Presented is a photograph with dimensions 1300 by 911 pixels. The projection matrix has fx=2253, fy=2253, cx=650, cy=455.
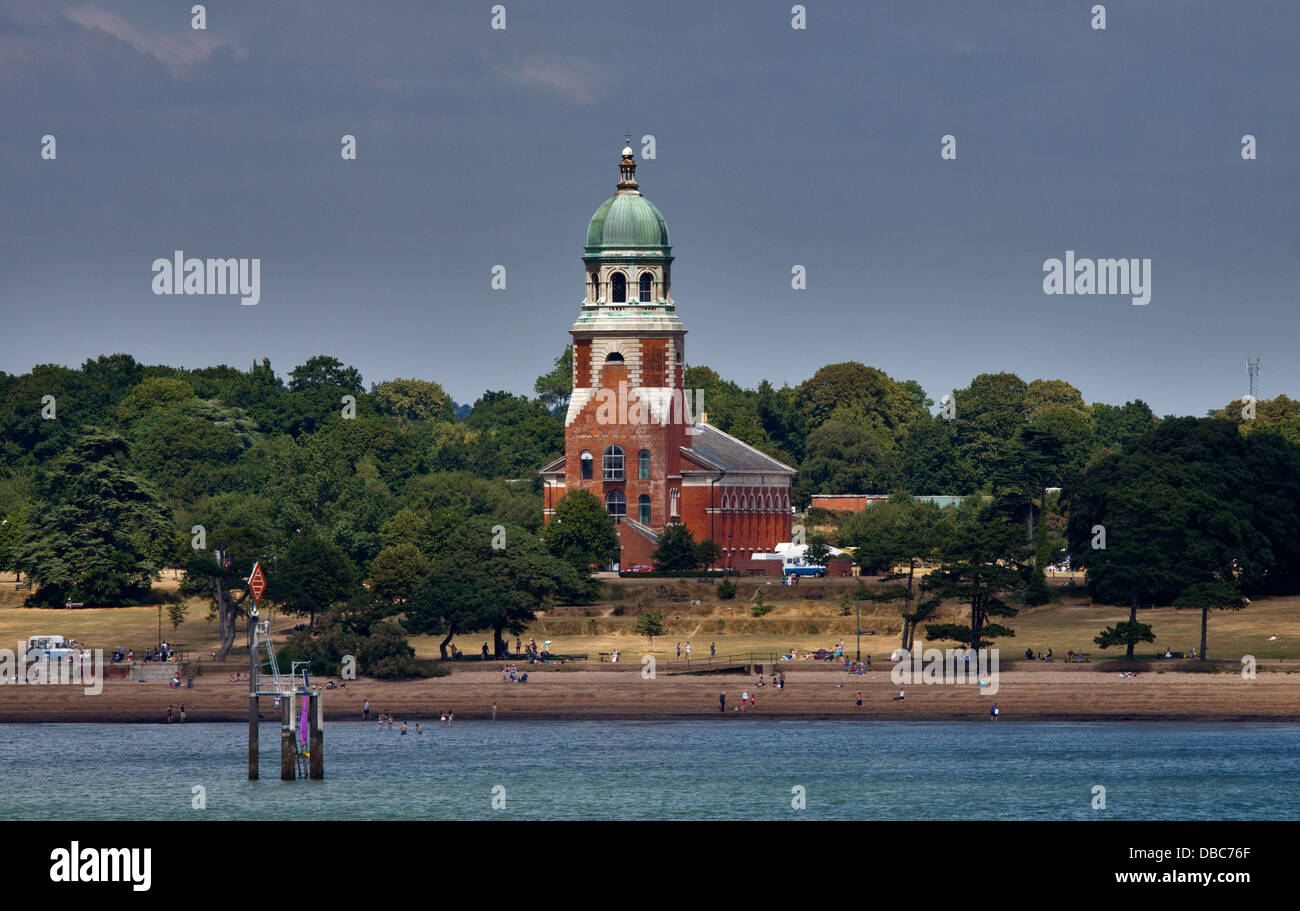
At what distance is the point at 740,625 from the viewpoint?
130 metres

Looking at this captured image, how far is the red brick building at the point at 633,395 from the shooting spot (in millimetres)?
154250

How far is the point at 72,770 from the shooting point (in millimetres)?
95062

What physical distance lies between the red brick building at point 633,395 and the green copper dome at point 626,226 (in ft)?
0.23

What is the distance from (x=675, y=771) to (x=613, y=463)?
205 ft

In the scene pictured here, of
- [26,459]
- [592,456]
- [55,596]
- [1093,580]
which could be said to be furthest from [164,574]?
[1093,580]

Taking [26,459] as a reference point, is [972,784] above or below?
below

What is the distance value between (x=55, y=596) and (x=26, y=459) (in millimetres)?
64970

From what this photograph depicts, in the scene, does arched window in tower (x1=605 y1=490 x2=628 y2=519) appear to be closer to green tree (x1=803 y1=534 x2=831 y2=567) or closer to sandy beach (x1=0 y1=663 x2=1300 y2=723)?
green tree (x1=803 y1=534 x2=831 y2=567)

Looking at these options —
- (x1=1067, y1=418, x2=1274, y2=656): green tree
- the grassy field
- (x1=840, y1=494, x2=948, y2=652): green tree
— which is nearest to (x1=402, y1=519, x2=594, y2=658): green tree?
the grassy field

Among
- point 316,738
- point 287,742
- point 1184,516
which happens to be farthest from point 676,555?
point 287,742

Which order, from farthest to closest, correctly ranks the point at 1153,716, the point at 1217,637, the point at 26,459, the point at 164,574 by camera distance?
the point at 26,459 → the point at 164,574 → the point at 1217,637 → the point at 1153,716

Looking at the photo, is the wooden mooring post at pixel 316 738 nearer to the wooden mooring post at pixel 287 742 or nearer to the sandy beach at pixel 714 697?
the wooden mooring post at pixel 287 742
